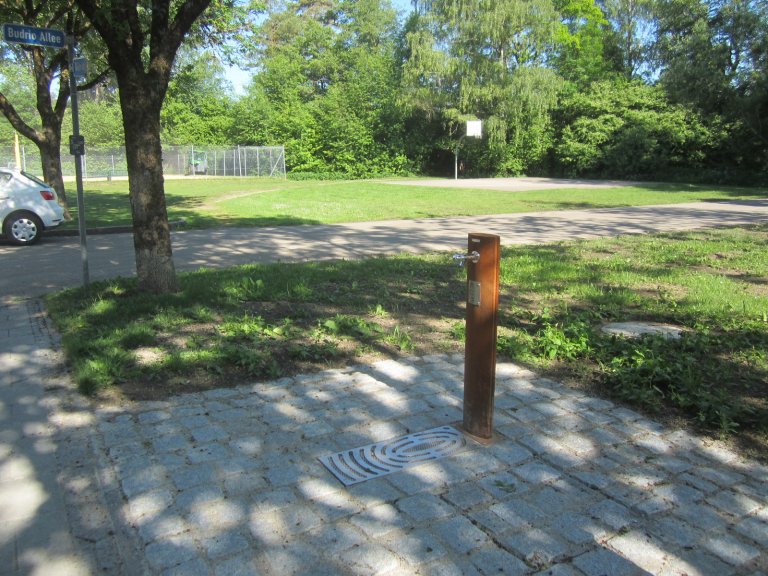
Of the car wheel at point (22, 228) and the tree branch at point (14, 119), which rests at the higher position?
the tree branch at point (14, 119)

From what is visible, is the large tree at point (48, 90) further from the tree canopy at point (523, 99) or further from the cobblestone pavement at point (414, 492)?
the tree canopy at point (523, 99)

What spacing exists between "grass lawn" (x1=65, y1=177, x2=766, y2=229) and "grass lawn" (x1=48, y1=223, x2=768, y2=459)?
7842 millimetres

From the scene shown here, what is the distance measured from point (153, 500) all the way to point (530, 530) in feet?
5.89

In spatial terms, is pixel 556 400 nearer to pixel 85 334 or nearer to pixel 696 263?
pixel 85 334

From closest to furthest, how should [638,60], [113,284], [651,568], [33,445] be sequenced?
[651,568], [33,445], [113,284], [638,60]

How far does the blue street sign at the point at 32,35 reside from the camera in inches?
265

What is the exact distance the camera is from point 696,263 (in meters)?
9.38

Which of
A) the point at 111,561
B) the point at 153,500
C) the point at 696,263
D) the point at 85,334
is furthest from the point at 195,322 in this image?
the point at 696,263

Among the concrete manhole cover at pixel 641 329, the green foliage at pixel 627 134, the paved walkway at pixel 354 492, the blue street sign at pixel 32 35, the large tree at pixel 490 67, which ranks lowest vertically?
the paved walkway at pixel 354 492

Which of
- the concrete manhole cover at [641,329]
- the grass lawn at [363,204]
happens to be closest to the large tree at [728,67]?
the grass lawn at [363,204]

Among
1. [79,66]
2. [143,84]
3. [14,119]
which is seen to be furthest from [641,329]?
[14,119]

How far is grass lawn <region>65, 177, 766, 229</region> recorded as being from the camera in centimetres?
1645

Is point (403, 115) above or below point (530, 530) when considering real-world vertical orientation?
above

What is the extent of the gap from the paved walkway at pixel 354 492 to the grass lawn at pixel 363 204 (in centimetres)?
1149
